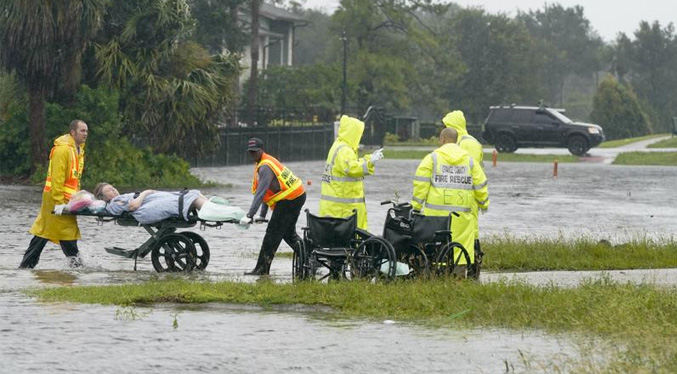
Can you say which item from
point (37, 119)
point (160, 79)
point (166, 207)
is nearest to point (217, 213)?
point (166, 207)

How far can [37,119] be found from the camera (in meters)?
34.9

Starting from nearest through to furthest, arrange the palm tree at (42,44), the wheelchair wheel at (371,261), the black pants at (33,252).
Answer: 1. the wheelchair wheel at (371,261)
2. the black pants at (33,252)
3. the palm tree at (42,44)

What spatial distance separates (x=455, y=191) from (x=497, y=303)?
7.79ft

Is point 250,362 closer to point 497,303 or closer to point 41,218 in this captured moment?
point 497,303

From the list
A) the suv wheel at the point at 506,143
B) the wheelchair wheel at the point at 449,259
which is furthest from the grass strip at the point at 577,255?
the suv wheel at the point at 506,143

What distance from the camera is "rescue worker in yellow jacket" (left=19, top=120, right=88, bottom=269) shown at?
17.2 m

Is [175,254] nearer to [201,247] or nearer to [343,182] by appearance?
[201,247]

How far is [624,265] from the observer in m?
17.6

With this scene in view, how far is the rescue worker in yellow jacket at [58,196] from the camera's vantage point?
17.2 m

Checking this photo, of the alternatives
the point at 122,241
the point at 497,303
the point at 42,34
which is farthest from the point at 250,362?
the point at 42,34

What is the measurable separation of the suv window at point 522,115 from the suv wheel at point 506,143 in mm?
773

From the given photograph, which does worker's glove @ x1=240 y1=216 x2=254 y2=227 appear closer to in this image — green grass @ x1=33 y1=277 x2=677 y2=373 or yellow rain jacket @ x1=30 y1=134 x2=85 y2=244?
green grass @ x1=33 y1=277 x2=677 y2=373

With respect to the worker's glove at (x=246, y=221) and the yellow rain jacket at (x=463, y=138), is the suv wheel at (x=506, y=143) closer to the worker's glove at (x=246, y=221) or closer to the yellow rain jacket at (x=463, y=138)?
the yellow rain jacket at (x=463, y=138)

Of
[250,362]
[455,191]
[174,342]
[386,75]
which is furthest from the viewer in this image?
[386,75]
